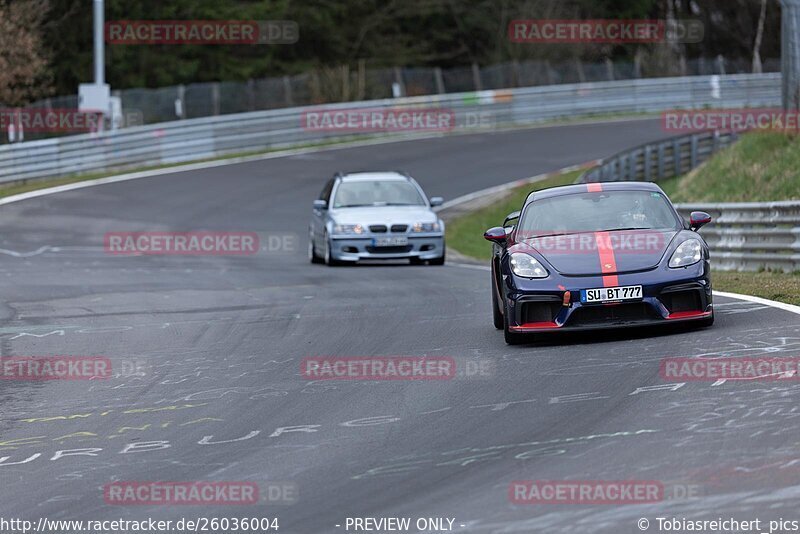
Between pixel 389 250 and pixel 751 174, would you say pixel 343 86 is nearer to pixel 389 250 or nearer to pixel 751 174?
pixel 751 174

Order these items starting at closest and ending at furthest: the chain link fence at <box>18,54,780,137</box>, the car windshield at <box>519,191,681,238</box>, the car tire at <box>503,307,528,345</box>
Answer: the car tire at <box>503,307,528,345</box> < the car windshield at <box>519,191,681,238</box> < the chain link fence at <box>18,54,780,137</box>

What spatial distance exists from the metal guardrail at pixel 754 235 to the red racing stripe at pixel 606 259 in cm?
573

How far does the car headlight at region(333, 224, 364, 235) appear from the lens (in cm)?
2230

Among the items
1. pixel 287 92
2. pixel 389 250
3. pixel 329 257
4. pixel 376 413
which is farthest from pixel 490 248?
pixel 287 92

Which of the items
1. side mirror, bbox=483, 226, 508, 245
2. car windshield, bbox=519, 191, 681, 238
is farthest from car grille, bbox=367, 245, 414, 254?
side mirror, bbox=483, 226, 508, 245

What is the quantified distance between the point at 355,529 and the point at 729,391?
3.33 metres

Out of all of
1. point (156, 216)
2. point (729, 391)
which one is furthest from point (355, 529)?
point (156, 216)

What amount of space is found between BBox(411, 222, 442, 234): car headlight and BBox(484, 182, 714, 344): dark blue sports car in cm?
1008

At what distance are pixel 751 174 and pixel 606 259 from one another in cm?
1409

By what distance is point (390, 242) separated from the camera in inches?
877

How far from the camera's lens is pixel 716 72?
197ft

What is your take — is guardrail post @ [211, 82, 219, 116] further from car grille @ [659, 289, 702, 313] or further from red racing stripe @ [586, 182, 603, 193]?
car grille @ [659, 289, 702, 313]

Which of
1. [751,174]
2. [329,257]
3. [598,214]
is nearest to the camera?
[598,214]

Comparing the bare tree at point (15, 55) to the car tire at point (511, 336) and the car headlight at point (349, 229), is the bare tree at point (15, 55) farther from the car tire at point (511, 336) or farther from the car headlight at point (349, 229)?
the car tire at point (511, 336)
